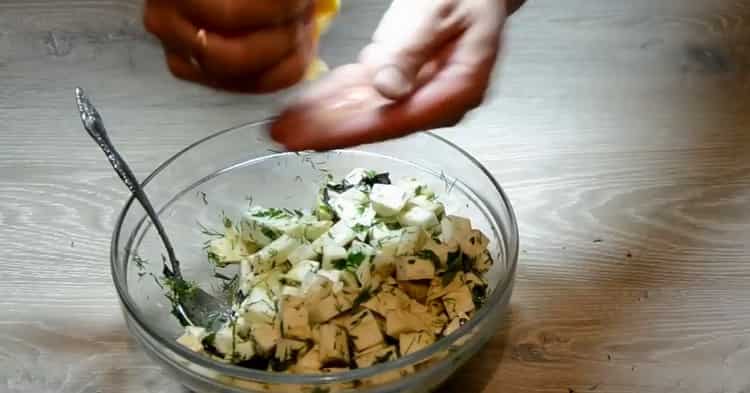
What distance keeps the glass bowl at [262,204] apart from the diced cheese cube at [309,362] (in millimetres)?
54

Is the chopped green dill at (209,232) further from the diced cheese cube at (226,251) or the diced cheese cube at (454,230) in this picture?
the diced cheese cube at (454,230)

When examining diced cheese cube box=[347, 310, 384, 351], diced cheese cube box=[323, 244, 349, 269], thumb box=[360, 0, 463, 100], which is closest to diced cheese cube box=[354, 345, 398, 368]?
diced cheese cube box=[347, 310, 384, 351]

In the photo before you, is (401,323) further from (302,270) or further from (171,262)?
(171,262)

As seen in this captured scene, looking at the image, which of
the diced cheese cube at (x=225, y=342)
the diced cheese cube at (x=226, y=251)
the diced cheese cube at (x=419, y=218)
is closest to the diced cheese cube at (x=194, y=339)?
the diced cheese cube at (x=225, y=342)

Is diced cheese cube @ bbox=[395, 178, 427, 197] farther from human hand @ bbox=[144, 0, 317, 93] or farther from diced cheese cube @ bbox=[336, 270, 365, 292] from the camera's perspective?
human hand @ bbox=[144, 0, 317, 93]

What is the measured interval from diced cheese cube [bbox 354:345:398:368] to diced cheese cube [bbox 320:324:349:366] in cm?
1

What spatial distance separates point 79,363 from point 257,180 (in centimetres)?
27

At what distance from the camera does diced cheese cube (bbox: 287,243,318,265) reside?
33.5 inches

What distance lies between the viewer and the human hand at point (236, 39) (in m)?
0.63

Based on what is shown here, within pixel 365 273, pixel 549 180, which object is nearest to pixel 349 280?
pixel 365 273

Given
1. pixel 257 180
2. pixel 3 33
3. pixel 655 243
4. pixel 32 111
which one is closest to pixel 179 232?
pixel 257 180

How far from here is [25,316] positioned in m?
0.91

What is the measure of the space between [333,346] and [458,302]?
0.12 m

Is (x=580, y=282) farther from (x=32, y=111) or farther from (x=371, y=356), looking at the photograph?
(x=32, y=111)
